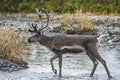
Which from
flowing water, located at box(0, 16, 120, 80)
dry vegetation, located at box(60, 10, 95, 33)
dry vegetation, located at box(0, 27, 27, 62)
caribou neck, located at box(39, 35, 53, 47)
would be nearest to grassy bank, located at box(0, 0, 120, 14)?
dry vegetation, located at box(60, 10, 95, 33)

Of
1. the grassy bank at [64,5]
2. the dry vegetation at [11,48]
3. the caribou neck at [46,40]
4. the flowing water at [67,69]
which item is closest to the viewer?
the flowing water at [67,69]

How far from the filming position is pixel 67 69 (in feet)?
47.4

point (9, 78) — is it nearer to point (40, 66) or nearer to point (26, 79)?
point (26, 79)

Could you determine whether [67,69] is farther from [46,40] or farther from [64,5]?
[64,5]

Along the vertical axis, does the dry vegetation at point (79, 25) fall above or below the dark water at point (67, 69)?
below

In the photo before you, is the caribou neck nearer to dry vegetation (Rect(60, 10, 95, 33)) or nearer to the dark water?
the dark water

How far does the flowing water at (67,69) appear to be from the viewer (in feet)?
42.7

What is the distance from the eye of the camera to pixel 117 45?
70.0 ft

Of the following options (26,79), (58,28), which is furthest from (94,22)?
(26,79)

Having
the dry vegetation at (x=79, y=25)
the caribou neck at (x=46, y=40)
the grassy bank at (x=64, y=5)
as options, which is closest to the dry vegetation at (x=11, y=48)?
the caribou neck at (x=46, y=40)

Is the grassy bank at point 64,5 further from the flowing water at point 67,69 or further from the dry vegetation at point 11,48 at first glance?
the dry vegetation at point 11,48

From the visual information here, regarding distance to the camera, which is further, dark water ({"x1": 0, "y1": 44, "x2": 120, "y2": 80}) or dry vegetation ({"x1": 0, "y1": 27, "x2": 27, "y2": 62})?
dry vegetation ({"x1": 0, "y1": 27, "x2": 27, "y2": 62})

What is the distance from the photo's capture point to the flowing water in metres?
13.0

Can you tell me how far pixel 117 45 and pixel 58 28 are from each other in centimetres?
674
